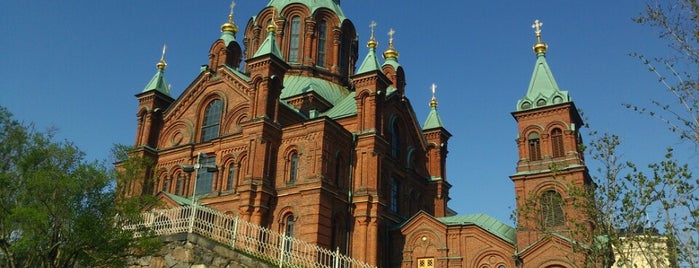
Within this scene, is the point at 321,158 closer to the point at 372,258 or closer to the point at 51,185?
the point at 372,258

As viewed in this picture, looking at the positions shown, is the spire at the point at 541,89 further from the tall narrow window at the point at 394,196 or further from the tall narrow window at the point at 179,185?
the tall narrow window at the point at 179,185

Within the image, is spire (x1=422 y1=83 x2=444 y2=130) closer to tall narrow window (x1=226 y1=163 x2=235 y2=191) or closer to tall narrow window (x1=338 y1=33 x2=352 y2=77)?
tall narrow window (x1=338 y1=33 x2=352 y2=77)

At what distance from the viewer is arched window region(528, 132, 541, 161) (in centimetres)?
2928

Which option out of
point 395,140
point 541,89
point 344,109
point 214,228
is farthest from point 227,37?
point 214,228

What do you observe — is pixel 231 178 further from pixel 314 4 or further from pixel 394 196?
pixel 314 4

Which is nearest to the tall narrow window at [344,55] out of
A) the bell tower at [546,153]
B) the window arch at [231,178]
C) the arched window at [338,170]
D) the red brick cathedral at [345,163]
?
the red brick cathedral at [345,163]

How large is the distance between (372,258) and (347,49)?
18.0 m

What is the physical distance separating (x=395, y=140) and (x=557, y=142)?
893 cm

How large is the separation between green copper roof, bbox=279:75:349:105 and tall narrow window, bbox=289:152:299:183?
6.85m

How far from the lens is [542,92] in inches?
1201

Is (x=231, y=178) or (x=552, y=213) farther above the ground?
(x=231, y=178)

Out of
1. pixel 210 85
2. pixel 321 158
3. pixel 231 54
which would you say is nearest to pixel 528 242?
pixel 321 158

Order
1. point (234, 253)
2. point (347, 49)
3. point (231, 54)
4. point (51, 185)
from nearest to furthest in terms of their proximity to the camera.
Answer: point (51, 185)
point (234, 253)
point (231, 54)
point (347, 49)

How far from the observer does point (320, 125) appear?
27719 millimetres
